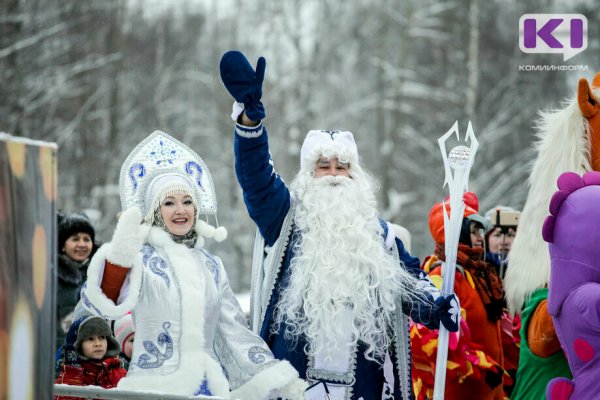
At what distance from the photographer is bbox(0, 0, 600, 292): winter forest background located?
1730cm

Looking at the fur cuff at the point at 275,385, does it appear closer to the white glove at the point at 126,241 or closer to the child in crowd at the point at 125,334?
the white glove at the point at 126,241

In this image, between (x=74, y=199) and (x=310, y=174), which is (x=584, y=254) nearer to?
(x=310, y=174)

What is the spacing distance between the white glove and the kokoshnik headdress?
53cm

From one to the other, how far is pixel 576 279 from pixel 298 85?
14.3 metres

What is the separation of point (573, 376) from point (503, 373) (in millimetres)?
1667

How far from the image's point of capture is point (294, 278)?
459 cm

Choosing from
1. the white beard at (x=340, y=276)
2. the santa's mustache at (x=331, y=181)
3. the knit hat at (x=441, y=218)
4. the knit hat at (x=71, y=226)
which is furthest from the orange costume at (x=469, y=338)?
the knit hat at (x=71, y=226)

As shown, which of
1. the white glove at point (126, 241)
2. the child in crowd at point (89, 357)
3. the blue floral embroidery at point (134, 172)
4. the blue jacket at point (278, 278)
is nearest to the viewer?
the white glove at point (126, 241)

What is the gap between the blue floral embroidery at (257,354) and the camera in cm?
434

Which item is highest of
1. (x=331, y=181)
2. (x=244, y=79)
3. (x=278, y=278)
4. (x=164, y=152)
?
(x=244, y=79)

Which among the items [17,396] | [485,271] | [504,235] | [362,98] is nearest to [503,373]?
[485,271]

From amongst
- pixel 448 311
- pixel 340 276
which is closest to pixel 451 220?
pixel 448 311

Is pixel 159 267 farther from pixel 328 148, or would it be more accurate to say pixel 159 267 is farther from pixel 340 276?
pixel 328 148

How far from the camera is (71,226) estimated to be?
6.56 metres
